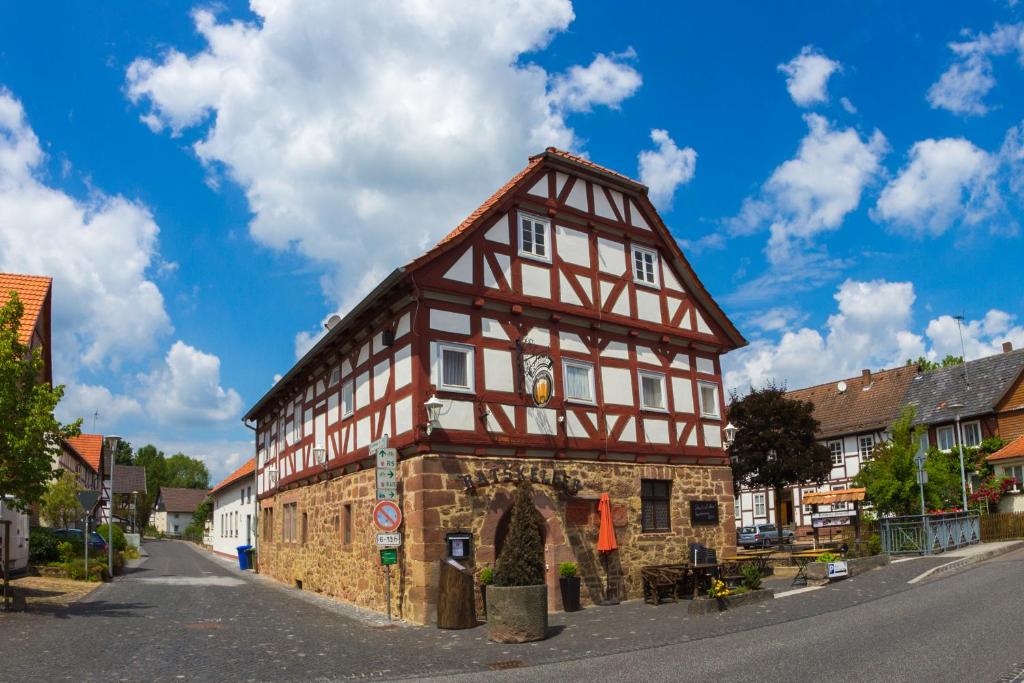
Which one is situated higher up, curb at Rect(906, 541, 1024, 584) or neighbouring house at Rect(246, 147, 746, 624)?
neighbouring house at Rect(246, 147, 746, 624)

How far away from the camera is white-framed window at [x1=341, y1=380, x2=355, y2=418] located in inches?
786

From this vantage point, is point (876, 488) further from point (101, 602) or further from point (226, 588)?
point (101, 602)

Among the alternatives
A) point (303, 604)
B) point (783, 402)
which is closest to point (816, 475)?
point (783, 402)

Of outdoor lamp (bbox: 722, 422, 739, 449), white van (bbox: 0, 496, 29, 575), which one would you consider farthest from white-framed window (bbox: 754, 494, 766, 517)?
white van (bbox: 0, 496, 29, 575)

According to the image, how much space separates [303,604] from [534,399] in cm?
738

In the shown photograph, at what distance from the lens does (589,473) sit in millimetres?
18281

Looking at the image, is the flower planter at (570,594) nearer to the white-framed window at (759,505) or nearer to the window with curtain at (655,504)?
the window with curtain at (655,504)

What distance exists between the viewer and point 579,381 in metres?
18.8

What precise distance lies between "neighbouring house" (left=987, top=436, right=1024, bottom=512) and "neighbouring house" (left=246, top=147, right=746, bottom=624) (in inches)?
847

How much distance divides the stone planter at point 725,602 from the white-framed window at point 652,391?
542cm

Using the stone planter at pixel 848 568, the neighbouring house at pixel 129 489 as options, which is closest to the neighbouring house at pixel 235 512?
the stone planter at pixel 848 568

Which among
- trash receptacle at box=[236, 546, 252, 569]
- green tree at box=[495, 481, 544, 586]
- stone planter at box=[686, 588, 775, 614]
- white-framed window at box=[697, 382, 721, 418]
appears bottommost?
trash receptacle at box=[236, 546, 252, 569]

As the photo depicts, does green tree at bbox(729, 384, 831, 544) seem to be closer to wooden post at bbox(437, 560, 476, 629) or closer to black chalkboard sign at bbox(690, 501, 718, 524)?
black chalkboard sign at bbox(690, 501, 718, 524)

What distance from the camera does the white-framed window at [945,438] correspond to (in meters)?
41.8
